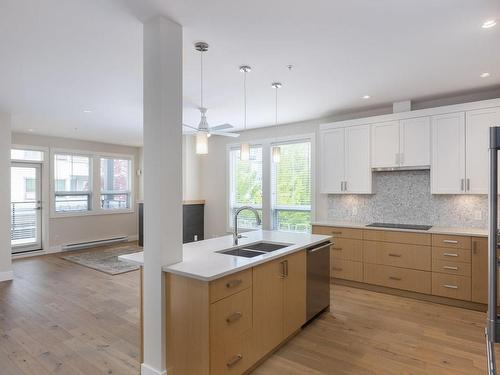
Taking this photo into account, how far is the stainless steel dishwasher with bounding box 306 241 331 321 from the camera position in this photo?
3.16 metres

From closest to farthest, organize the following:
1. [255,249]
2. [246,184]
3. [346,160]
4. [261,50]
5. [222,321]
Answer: [222,321]
[261,50]
[255,249]
[346,160]
[246,184]

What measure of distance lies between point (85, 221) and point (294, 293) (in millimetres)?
6527

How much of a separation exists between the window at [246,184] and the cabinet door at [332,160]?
5.36 ft

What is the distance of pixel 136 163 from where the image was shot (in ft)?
28.7

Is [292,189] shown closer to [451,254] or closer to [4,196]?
[451,254]

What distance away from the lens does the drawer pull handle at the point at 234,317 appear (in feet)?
7.07

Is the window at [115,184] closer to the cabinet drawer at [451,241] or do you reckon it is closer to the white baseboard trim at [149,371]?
the white baseboard trim at [149,371]

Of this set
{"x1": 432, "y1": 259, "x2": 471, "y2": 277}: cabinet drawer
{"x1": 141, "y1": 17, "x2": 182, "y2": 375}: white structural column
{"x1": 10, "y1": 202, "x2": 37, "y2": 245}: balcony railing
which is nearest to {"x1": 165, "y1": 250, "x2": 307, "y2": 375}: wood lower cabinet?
{"x1": 141, "y1": 17, "x2": 182, "y2": 375}: white structural column

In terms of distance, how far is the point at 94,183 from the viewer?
7.82m

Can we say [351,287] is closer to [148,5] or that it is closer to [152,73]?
[152,73]

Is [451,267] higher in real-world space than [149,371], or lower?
higher

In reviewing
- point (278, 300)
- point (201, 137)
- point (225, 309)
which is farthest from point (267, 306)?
point (201, 137)

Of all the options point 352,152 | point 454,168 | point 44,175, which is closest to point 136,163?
point 44,175

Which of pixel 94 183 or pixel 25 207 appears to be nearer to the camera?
pixel 25 207
